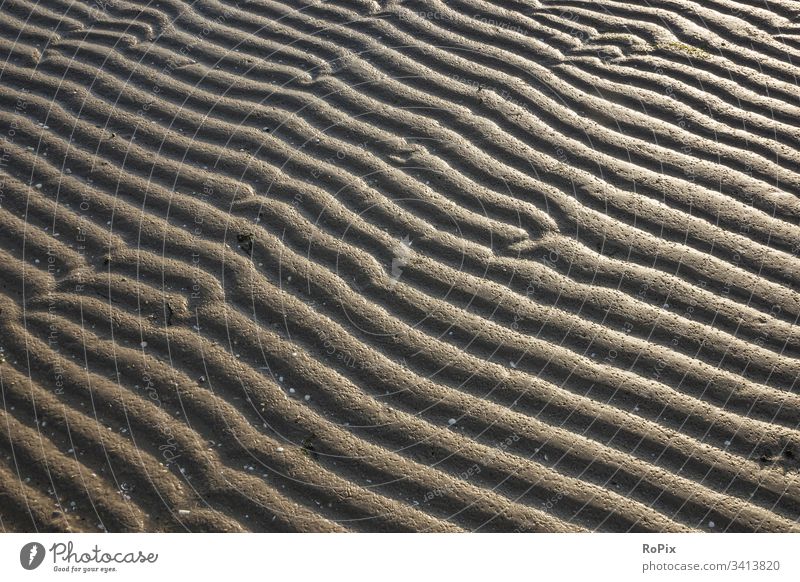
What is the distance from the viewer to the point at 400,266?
3801 mm

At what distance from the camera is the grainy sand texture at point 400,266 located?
319 cm

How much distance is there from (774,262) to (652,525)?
5.51ft

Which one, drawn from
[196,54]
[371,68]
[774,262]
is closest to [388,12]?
[371,68]

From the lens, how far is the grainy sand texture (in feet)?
10.5

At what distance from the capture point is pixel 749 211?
4.04 m
